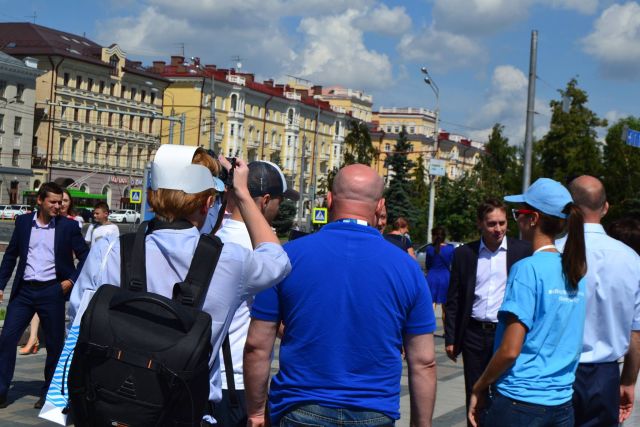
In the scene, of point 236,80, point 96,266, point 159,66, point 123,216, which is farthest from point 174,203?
point 236,80

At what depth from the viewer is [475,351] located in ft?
23.5

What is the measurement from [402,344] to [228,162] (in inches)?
37.5

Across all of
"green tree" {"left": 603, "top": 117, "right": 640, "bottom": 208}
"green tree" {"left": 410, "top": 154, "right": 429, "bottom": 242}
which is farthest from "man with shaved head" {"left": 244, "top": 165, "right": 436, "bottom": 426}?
"green tree" {"left": 603, "top": 117, "right": 640, "bottom": 208}

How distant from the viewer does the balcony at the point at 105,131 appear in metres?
87.9

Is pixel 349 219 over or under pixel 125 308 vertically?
over

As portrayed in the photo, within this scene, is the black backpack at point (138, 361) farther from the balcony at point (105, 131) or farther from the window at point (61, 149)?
the window at point (61, 149)

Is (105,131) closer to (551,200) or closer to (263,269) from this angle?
(551,200)

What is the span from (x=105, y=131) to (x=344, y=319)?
90.3 meters

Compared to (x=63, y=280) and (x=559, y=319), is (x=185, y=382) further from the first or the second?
(x=63, y=280)

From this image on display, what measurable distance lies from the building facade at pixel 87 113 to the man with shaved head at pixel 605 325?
7937 centimetres

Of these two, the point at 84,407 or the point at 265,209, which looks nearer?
the point at 84,407

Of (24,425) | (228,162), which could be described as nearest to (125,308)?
(228,162)

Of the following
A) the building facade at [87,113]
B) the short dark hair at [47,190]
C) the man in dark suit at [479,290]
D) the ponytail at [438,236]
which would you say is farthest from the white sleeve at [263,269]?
the building facade at [87,113]

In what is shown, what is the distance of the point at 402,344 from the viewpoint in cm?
414
